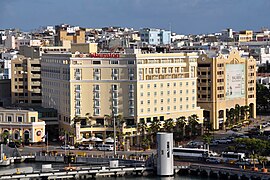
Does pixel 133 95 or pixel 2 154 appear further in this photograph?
pixel 133 95

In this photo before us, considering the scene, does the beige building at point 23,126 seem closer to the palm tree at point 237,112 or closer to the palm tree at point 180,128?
the palm tree at point 180,128

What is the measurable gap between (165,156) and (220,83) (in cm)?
2077

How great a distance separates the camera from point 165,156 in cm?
4575

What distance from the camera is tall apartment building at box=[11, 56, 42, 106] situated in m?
67.4

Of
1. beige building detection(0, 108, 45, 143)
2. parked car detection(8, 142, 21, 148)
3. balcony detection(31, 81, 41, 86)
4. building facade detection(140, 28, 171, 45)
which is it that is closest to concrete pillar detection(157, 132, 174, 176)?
parked car detection(8, 142, 21, 148)

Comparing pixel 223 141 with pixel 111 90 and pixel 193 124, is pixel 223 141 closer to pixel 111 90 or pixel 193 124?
pixel 193 124

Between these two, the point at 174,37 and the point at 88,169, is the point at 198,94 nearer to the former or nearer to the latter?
the point at 88,169

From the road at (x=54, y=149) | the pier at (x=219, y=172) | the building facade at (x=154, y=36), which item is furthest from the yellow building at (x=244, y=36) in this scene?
the pier at (x=219, y=172)

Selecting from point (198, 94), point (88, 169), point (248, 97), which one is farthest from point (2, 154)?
point (248, 97)

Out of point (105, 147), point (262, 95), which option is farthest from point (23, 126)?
point (262, 95)

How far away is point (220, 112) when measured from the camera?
215ft

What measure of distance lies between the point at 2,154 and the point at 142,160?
941 cm

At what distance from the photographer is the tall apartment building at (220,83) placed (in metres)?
64.6

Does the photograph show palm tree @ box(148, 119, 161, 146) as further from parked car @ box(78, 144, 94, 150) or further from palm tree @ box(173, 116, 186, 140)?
parked car @ box(78, 144, 94, 150)
